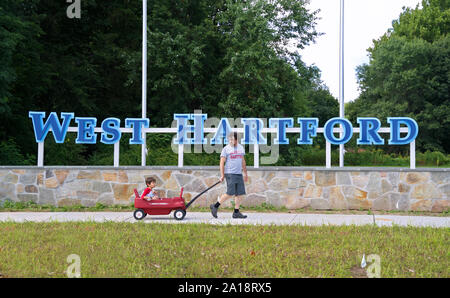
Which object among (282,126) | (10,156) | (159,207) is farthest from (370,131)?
(10,156)

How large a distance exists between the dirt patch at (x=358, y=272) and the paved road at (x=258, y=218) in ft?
10.2

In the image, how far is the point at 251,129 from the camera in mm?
13133

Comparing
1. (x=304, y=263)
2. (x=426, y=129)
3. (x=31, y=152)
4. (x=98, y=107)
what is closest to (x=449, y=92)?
(x=426, y=129)

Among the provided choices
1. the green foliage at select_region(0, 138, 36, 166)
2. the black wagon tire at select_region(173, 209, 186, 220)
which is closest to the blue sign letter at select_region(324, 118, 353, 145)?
the black wagon tire at select_region(173, 209, 186, 220)

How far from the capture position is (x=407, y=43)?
154 ft

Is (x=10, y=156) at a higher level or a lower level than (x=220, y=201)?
higher

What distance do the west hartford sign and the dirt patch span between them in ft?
21.7

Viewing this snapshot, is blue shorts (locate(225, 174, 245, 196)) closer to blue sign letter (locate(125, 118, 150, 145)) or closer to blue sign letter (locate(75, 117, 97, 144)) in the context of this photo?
blue sign letter (locate(125, 118, 150, 145))

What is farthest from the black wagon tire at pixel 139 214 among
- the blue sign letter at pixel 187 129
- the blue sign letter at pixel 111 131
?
the blue sign letter at pixel 111 131

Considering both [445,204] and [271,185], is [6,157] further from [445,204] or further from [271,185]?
[445,204]

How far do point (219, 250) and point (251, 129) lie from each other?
6.29m

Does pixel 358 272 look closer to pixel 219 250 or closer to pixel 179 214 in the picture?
pixel 219 250

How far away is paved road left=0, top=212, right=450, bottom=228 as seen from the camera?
32.5 feet

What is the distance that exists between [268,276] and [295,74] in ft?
84.6
